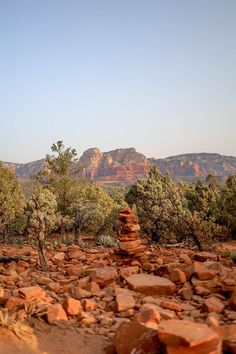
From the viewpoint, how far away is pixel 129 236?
34.0ft

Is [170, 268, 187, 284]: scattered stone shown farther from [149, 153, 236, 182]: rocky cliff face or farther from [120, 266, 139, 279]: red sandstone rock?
[149, 153, 236, 182]: rocky cliff face

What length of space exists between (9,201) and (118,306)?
599 inches

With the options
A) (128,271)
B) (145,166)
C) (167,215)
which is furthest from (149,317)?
(145,166)

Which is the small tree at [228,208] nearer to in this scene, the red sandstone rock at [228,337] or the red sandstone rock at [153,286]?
the red sandstone rock at [153,286]

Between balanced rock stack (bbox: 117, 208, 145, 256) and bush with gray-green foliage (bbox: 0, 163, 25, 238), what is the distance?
11139mm

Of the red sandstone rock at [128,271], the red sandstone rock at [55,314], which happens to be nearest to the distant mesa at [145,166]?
the red sandstone rock at [128,271]

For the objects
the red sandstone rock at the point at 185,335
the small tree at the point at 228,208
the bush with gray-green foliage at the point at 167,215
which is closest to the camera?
the red sandstone rock at the point at 185,335

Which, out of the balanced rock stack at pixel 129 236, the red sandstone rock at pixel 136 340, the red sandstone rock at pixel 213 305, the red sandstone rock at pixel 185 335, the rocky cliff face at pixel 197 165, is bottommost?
the red sandstone rock at pixel 213 305

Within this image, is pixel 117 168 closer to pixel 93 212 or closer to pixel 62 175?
pixel 62 175

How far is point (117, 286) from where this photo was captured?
8297 millimetres

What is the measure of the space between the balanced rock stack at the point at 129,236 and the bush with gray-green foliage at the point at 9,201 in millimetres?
11139

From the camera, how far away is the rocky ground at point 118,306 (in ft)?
16.0

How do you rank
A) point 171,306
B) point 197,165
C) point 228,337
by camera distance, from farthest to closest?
1. point 197,165
2. point 171,306
3. point 228,337

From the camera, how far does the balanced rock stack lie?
10156mm
